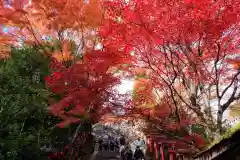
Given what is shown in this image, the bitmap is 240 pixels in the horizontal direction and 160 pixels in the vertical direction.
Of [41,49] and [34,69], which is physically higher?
[41,49]

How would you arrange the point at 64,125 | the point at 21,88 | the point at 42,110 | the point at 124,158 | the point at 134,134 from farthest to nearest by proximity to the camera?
the point at 134,134, the point at 64,125, the point at 124,158, the point at 42,110, the point at 21,88

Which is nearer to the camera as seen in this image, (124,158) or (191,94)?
(191,94)

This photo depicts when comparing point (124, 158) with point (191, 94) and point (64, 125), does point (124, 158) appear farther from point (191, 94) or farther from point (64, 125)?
point (191, 94)

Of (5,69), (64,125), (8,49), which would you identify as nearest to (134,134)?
(64,125)

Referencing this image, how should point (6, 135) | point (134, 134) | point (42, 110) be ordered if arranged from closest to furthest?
point (6, 135)
point (42, 110)
point (134, 134)

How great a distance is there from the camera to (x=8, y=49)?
19.4 metres

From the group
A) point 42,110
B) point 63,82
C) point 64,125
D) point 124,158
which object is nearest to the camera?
point 42,110

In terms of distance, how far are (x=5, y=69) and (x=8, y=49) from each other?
593 cm

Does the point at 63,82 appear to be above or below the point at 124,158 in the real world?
above

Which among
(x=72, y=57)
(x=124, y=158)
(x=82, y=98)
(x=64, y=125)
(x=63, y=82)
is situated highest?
(x=72, y=57)

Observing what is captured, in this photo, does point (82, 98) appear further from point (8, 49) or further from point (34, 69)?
point (8, 49)

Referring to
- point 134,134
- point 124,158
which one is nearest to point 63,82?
point 124,158

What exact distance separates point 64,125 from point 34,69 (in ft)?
15.1

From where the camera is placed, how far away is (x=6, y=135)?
11930 mm
